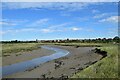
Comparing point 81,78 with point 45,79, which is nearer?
point 81,78

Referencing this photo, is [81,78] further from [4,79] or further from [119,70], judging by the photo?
[4,79]

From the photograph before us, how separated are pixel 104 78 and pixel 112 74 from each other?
1.32 meters

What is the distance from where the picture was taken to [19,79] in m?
26.8

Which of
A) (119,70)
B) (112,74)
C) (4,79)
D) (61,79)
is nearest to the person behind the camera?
(112,74)

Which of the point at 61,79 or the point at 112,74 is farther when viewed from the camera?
the point at 61,79

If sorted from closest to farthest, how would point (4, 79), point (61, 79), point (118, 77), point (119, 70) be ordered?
point (118, 77), point (119, 70), point (61, 79), point (4, 79)

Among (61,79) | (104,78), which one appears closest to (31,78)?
(61,79)

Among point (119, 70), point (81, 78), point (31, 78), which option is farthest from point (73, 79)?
point (31, 78)

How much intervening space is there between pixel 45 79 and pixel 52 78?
753 mm

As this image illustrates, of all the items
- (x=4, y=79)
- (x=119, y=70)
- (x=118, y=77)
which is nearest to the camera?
(x=118, y=77)

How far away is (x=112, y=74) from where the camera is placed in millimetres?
20891

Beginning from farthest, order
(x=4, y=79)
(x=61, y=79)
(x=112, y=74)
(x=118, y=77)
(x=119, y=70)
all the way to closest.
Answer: (x=4, y=79), (x=61, y=79), (x=119, y=70), (x=112, y=74), (x=118, y=77)

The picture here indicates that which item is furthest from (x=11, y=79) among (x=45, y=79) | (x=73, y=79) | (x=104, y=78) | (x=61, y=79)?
(x=104, y=78)

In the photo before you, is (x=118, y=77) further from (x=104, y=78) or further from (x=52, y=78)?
(x=52, y=78)
